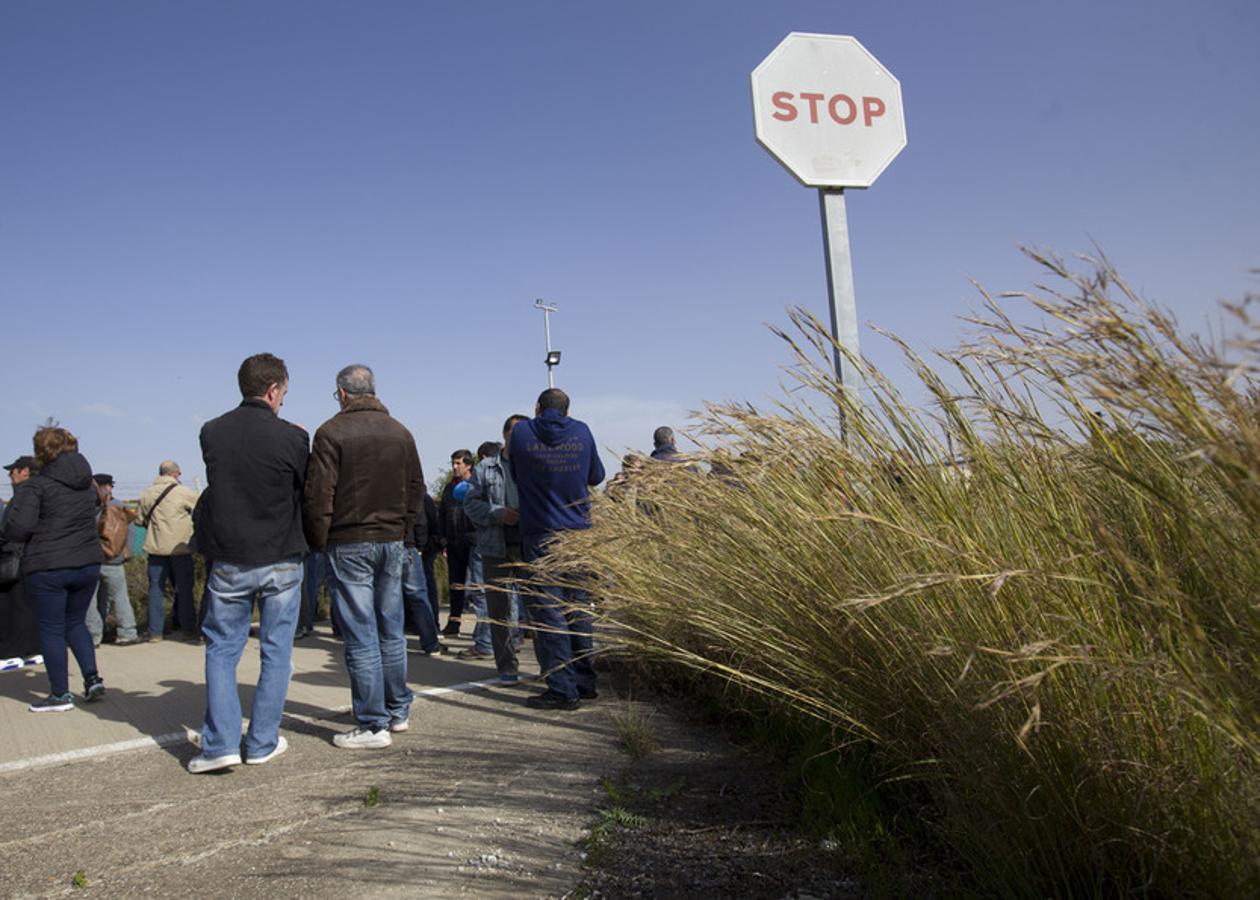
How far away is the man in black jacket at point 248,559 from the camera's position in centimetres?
400

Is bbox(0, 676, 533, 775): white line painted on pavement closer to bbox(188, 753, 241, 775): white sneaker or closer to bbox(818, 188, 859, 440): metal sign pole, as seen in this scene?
bbox(188, 753, 241, 775): white sneaker

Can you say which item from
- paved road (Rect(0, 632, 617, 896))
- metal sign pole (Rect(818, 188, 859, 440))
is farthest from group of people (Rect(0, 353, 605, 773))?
metal sign pole (Rect(818, 188, 859, 440))

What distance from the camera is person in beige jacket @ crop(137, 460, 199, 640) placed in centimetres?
851

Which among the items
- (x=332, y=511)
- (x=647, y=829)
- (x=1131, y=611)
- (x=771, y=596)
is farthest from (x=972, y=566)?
(x=332, y=511)

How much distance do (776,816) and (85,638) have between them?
15.4 feet

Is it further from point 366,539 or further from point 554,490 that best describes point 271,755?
point 554,490

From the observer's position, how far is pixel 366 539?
14.2 feet

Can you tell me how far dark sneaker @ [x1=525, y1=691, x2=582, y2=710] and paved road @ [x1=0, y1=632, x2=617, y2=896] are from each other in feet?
0.16

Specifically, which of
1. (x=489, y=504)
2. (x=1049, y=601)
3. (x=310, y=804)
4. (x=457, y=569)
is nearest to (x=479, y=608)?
(x=457, y=569)

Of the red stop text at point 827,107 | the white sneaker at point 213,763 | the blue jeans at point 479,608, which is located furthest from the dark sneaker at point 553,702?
the red stop text at point 827,107

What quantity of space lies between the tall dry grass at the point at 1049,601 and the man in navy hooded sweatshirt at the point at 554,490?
2196mm

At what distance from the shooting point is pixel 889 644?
7.70ft

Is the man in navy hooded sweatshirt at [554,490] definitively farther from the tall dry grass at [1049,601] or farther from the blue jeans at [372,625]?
the tall dry grass at [1049,601]

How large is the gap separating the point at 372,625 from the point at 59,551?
2388mm
